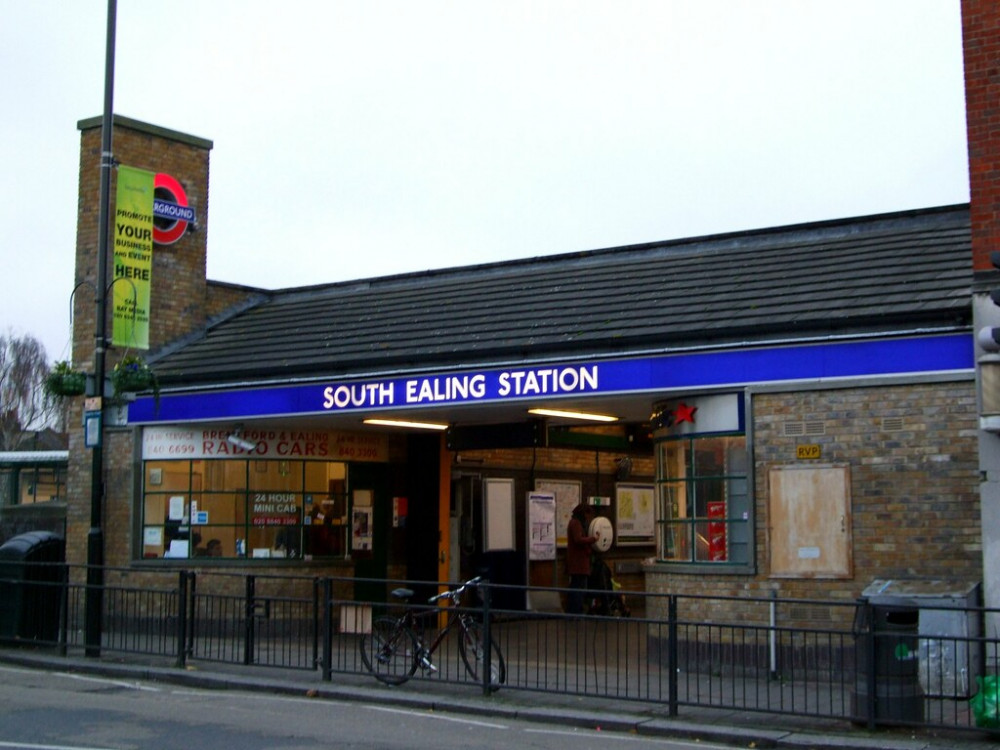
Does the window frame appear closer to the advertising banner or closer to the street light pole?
the street light pole

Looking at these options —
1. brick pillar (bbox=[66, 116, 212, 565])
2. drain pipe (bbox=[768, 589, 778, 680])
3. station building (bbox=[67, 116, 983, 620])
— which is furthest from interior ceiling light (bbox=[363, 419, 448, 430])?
drain pipe (bbox=[768, 589, 778, 680])

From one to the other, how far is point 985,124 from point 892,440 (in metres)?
3.37

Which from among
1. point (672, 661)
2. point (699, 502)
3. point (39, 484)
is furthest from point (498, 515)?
point (39, 484)

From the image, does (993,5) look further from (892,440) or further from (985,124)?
(892,440)

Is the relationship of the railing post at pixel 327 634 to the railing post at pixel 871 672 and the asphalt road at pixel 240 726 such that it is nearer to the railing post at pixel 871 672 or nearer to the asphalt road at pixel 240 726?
the asphalt road at pixel 240 726

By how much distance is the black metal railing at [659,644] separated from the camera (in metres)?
10.8

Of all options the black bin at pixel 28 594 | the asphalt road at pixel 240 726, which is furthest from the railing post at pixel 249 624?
the black bin at pixel 28 594

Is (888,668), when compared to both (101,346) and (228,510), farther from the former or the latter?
(228,510)

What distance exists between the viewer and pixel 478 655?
13.2 meters

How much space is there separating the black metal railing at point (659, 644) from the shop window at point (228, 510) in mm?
1667

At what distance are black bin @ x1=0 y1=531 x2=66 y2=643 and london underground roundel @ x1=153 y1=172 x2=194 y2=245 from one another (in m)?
5.87

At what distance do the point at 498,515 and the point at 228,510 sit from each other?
4.47 m

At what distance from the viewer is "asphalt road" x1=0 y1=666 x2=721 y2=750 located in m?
10.2

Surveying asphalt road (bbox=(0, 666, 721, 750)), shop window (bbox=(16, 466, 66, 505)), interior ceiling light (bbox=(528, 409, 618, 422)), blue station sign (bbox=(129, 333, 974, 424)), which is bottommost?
asphalt road (bbox=(0, 666, 721, 750))
